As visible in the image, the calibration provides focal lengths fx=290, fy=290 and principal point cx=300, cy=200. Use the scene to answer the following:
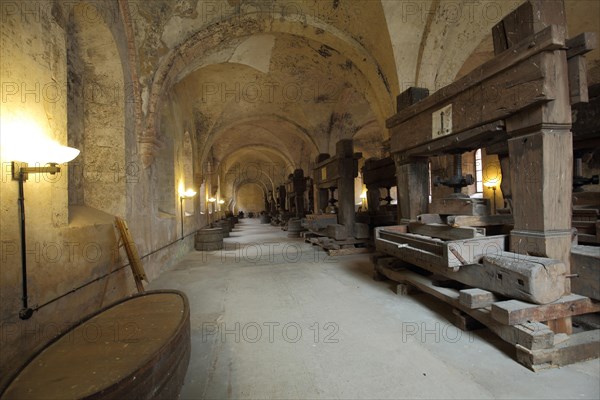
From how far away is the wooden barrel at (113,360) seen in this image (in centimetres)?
150

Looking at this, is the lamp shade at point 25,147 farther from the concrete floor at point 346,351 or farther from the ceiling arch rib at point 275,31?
the ceiling arch rib at point 275,31

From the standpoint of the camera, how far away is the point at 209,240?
9016 millimetres

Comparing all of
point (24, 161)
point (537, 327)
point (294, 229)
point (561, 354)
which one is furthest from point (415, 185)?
point (294, 229)

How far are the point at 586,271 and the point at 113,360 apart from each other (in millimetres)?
3586

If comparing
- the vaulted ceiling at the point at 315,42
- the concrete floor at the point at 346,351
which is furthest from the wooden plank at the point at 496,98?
the vaulted ceiling at the point at 315,42

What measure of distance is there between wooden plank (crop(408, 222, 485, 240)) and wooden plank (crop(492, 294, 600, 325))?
76cm

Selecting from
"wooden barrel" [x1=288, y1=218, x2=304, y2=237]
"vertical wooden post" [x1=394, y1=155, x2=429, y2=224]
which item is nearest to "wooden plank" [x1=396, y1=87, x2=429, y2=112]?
"vertical wooden post" [x1=394, y1=155, x2=429, y2=224]

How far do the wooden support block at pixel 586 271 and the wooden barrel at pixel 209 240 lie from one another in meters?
8.26

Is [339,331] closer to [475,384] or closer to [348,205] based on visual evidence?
A: [475,384]

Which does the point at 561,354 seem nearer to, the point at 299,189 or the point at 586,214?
the point at 586,214

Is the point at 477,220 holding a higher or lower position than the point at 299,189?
lower

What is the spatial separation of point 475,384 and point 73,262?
4.21m

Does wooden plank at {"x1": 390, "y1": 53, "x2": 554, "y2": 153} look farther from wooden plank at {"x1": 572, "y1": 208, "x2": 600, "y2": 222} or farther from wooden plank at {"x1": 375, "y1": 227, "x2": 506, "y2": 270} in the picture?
wooden plank at {"x1": 572, "y1": 208, "x2": 600, "y2": 222}

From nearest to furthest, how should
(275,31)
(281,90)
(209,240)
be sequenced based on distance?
(275,31)
(209,240)
(281,90)
